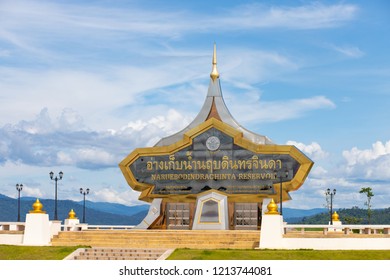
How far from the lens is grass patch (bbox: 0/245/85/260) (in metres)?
30.8

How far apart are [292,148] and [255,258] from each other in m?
12.9

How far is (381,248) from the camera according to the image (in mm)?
32344

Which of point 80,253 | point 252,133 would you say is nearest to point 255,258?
point 80,253

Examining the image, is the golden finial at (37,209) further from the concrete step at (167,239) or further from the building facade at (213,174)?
the building facade at (213,174)

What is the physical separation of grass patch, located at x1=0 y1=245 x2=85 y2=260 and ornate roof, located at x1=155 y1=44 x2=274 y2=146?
40.6 feet

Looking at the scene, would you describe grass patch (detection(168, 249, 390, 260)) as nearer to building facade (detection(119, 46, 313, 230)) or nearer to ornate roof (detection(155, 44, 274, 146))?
building facade (detection(119, 46, 313, 230))

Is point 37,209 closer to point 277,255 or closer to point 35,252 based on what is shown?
point 35,252

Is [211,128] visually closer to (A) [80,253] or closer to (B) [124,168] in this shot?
(B) [124,168]

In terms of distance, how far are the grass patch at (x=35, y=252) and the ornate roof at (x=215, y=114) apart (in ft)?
40.6

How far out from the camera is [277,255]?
29.7 metres

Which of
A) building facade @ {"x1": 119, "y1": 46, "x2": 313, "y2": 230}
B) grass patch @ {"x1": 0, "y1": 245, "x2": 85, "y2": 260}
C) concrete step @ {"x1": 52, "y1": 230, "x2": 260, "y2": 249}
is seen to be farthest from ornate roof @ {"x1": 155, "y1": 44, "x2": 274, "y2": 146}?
grass patch @ {"x1": 0, "y1": 245, "x2": 85, "y2": 260}

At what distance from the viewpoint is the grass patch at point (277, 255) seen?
95.5 ft

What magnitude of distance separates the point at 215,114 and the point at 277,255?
15033 millimetres

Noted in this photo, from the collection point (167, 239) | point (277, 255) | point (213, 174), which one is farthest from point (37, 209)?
point (277, 255)
